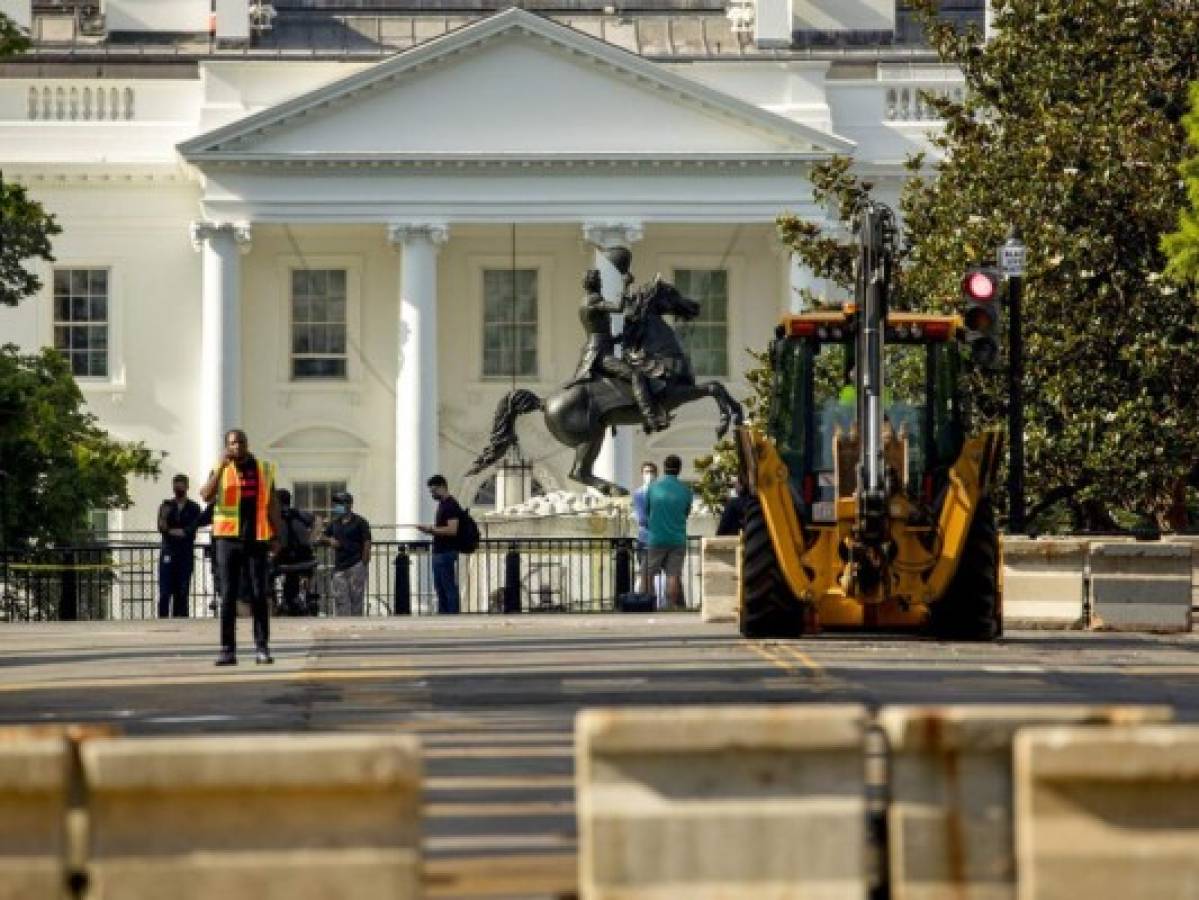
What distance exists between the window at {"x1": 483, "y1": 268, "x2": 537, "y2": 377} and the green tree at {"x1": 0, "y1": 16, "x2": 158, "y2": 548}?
72.7ft

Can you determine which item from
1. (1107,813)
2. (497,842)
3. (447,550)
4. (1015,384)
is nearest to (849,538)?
(1015,384)

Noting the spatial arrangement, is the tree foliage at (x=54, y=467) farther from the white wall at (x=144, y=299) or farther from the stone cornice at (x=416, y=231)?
the white wall at (x=144, y=299)

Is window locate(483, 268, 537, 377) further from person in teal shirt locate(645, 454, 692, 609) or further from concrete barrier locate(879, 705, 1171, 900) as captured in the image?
concrete barrier locate(879, 705, 1171, 900)

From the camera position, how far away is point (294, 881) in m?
10.8

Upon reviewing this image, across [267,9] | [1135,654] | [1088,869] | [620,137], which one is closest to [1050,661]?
[1135,654]

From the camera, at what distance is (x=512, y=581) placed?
4416cm

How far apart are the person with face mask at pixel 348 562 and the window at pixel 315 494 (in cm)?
3455

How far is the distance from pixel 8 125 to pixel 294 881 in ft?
224

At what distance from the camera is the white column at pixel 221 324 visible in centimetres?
7631

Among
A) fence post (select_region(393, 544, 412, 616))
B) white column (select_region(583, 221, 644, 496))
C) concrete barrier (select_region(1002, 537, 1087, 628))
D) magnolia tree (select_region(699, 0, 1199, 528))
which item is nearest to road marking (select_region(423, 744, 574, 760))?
concrete barrier (select_region(1002, 537, 1087, 628))

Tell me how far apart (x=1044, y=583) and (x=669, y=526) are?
8.34m

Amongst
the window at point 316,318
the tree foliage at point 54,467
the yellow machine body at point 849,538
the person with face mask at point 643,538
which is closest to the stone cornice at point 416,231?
the window at point 316,318

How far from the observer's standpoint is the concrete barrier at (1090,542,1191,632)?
32156 mm

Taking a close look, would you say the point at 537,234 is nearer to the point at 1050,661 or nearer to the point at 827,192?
the point at 827,192
